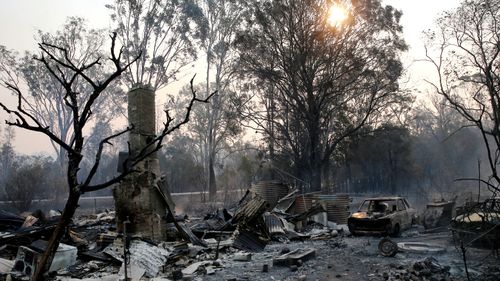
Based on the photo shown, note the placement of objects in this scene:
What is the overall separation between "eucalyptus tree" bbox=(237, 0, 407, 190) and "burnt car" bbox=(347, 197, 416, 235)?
456 inches

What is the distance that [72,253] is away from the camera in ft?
32.7

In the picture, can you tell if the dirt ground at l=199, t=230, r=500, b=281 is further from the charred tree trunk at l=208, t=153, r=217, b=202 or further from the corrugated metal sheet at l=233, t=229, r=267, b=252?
the charred tree trunk at l=208, t=153, r=217, b=202

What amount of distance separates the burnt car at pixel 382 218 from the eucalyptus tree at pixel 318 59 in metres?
11.6

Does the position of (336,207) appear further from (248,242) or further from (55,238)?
(55,238)

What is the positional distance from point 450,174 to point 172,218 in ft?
107

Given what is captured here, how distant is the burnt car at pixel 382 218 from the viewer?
13.8m

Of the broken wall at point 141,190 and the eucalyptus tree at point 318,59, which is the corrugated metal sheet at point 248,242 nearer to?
the broken wall at point 141,190

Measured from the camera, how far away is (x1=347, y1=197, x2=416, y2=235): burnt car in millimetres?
13758

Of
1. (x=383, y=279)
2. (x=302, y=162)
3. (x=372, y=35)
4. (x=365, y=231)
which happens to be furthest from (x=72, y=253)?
(x=372, y=35)

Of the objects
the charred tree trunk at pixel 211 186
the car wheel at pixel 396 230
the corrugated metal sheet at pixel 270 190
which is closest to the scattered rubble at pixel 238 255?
the car wheel at pixel 396 230

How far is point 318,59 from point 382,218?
15493 mm

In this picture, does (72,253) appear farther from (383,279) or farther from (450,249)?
(450,249)

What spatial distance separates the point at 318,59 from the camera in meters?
27.0

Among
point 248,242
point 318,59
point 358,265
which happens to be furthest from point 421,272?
point 318,59
